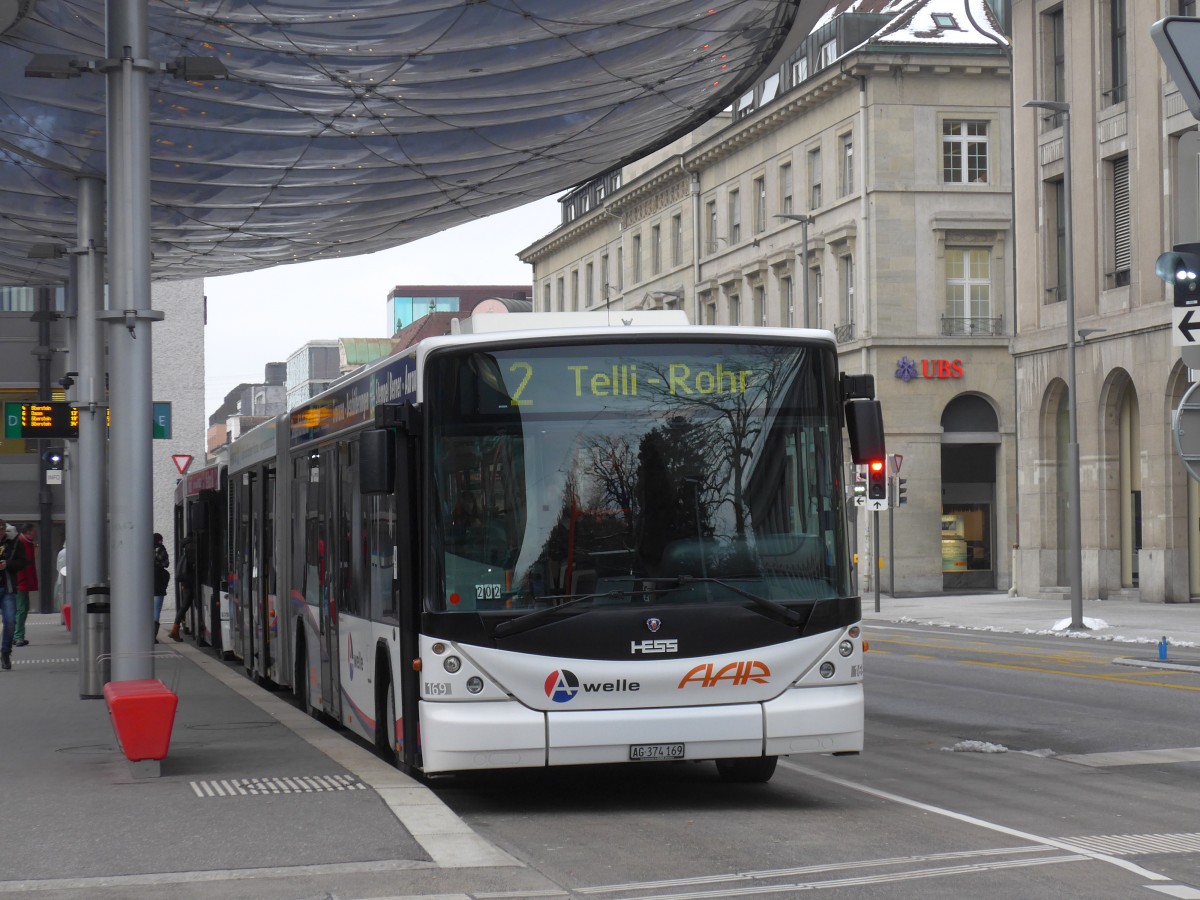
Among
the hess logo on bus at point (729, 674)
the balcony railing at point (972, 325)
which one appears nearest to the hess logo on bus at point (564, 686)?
the hess logo on bus at point (729, 674)

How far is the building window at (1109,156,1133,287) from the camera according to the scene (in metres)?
42.7

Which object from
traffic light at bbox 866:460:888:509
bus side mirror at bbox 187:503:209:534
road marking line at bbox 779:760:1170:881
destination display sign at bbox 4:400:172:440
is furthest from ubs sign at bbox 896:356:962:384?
road marking line at bbox 779:760:1170:881

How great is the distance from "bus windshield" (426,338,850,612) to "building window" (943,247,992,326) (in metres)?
45.0

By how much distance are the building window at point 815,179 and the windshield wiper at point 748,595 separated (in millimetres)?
48678

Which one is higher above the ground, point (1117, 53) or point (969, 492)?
point (1117, 53)

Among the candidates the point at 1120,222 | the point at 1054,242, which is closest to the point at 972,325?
the point at 1054,242

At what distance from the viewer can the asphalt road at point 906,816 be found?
26.6 feet

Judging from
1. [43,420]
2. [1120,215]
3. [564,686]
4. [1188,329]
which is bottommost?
[564,686]

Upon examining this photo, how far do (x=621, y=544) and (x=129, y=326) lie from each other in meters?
4.79

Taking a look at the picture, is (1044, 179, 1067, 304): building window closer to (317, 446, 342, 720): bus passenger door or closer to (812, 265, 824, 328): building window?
(812, 265, 824, 328): building window

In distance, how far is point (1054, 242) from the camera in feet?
152

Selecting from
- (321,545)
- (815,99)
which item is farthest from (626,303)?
(321,545)

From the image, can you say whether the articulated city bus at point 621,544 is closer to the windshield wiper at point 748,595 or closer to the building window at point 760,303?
the windshield wiper at point 748,595

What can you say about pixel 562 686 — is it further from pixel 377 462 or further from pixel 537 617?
pixel 377 462
